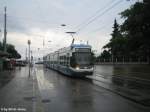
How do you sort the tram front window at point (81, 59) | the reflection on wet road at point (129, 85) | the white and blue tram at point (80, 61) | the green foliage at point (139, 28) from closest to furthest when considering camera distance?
the reflection on wet road at point (129, 85) < the white and blue tram at point (80, 61) < the tram front window at point (81, 59) < the green foliage at point (139, 28)

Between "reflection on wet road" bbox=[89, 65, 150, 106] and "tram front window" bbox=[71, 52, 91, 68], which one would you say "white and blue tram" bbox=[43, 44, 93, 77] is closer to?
"tram front window" bbox=[71, 52, 91, 68]

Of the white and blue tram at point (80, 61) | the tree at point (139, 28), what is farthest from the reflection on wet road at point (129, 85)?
the tree at point (139, 28)

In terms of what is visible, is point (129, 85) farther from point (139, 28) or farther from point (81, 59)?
point (139, 28)

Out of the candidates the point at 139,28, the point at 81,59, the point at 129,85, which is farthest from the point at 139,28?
the point at 129,85

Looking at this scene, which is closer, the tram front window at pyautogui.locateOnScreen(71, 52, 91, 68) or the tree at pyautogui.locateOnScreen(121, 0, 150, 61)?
the tram front window at pyautogui.locateOnScreen(71, 52, 91, 68)

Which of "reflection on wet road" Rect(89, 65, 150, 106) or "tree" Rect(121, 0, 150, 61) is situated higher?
"tree" Rect(121, 0, 150, 61)

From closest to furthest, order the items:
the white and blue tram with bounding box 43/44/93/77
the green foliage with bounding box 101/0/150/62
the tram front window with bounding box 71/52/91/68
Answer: the white and blue tram with bounding box 43/44/93/77, the tram front window with bounding box 71/52/91/68, the green foliage with bounding box 101/0/150/62

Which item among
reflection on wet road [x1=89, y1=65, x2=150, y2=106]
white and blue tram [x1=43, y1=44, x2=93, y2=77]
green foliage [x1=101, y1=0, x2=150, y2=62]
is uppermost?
green foliage [x1=101, y1=0, x2=150, y2=62]

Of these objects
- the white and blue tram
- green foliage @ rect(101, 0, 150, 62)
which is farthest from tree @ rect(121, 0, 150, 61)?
the white and blue tram

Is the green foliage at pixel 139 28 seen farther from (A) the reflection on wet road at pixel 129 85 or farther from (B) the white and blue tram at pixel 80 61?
(B) the white and blue tram at pixel 80 61

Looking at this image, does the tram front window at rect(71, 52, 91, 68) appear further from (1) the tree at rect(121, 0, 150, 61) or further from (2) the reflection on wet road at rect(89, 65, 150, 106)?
(1) the tree at rect(121, 0, 150, 61)

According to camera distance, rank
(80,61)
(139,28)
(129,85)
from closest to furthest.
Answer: (129,85) → (80,61) → (139,28)

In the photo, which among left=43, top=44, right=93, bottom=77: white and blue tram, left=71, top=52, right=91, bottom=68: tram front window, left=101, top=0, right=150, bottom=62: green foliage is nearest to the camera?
left=43, top=44, right=93, bottom=77: white and blue tram

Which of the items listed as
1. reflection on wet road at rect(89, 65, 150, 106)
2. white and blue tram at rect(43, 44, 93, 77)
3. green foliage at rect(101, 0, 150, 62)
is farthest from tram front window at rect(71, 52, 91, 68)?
green foliage at rect(101, 0, 150, 62)
